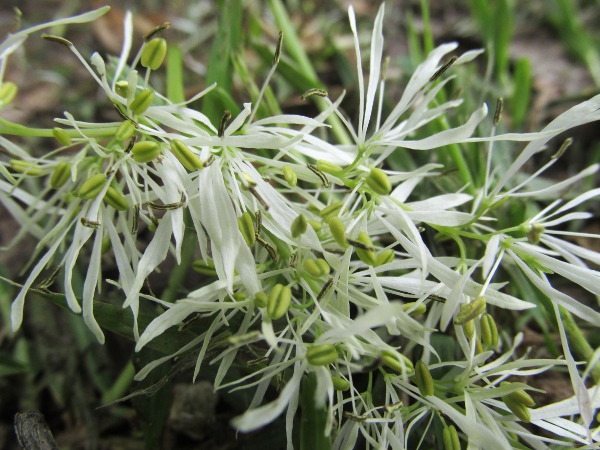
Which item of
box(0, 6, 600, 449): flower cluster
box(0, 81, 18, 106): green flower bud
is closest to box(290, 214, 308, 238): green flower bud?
box(0, 6, 600, 449): flower cluster

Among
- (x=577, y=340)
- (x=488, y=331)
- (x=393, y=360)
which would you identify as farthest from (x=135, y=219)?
(x=577, y=340)

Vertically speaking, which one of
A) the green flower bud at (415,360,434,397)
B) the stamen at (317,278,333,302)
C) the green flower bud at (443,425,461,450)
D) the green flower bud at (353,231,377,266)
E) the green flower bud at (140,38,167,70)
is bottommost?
the green flower bud at (443,425,461,450)

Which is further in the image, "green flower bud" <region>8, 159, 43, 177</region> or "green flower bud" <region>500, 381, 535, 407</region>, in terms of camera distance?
"green flower bud" <region>8, 159, 43, 177</region>

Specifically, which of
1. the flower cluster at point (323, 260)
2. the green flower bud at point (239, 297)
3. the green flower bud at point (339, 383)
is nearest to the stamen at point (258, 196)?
the flower cluster at point (323, 260)

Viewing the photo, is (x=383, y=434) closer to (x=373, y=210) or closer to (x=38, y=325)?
(x=373, y=210)

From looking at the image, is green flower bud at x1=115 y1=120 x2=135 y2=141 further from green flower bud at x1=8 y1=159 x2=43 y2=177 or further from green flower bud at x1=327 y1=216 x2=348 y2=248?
green flower bud at x1=327 y1=216 x2=348 y2=248

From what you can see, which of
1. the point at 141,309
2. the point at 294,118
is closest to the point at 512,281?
the point at 294,118
